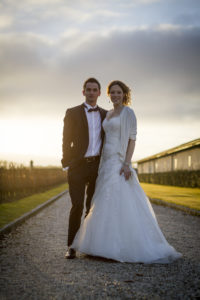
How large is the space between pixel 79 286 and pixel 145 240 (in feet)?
4.26

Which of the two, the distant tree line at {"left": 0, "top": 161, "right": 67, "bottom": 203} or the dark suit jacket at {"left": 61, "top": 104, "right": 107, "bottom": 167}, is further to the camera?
the distant tree line at {"left": 0, "top": 161, "right": 67, "bottom": 203}

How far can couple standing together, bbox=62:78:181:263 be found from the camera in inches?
167

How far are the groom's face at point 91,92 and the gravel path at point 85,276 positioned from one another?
225 centimetres

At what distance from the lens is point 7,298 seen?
295 cm

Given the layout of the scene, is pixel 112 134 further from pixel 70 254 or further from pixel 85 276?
pixel 85 276

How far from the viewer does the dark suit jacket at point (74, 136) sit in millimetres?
4613

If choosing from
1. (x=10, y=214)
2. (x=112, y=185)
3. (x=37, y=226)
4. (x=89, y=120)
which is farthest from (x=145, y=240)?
(x=10, y=214)

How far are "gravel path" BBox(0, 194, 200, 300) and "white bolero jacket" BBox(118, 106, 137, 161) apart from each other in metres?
1.57

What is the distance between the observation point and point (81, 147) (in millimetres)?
4602

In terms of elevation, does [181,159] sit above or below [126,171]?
above

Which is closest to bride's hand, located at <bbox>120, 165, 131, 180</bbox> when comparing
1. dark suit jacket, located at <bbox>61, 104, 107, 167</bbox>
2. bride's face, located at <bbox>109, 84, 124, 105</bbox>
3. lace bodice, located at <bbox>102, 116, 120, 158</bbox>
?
lace bodice, located at <bbox>102, 116, 120, 158</bbox>

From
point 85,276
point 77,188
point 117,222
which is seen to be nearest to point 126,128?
point 77,188

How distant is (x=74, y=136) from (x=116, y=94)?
88 centimetres

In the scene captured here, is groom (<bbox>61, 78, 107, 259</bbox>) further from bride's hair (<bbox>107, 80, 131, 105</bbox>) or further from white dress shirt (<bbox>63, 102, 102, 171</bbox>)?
bride's hair (<bbox>107, 80, 131, 105</bbox>)
